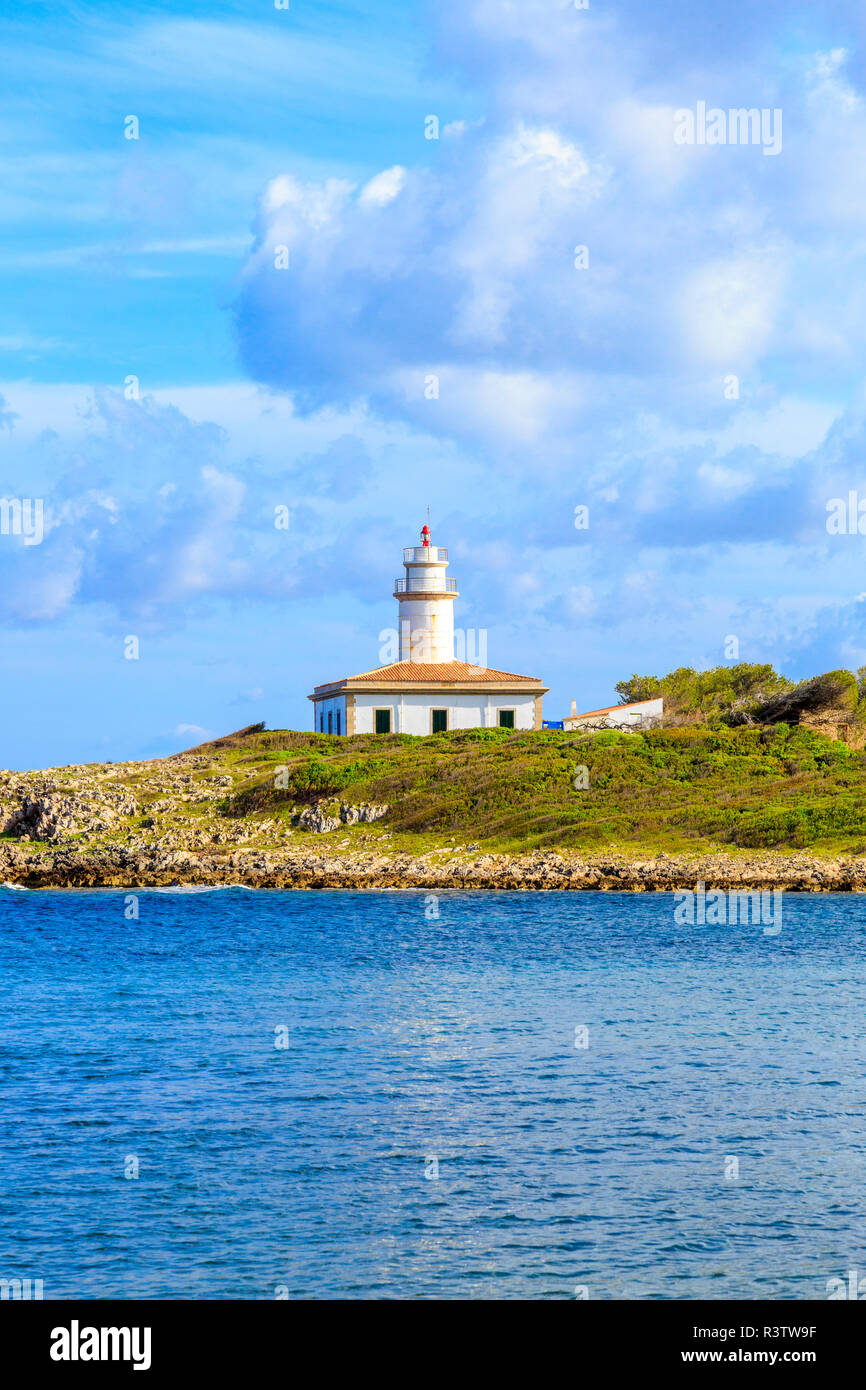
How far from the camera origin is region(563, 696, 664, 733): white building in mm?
72375

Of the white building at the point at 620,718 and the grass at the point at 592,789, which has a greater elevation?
the white building at the point at 620,718

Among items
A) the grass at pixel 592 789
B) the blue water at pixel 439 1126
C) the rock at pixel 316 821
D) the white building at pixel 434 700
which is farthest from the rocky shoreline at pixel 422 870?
the white building at pixel 434 700

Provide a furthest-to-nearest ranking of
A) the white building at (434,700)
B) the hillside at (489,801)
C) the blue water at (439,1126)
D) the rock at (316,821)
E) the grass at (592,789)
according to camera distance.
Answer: the white building at (434,700) < the rock at (316,821) < the hillside at (489,801) < the grass at (592,789) < the blue water at (439,1126)

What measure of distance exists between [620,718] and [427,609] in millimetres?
11990

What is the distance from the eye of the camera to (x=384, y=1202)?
14.9 meters

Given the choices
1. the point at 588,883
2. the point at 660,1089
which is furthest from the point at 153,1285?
the point at 588,883

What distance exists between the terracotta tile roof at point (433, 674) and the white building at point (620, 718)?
349 cm

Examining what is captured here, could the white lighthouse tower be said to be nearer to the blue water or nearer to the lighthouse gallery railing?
the lighthouse gallery railing

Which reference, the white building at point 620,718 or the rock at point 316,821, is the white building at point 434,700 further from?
the rock at point 316,821

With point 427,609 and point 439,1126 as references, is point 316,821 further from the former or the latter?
point 439,1126

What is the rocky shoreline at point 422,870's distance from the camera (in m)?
47.6

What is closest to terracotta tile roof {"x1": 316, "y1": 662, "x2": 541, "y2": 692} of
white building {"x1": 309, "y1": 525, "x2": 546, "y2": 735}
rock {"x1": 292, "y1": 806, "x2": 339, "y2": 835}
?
white building {"x1": 309, "y1": 525, "x2": 546, "y2": 735}

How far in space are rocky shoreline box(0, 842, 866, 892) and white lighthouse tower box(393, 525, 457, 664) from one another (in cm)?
2226

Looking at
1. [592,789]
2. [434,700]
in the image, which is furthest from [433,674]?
[592,789]
